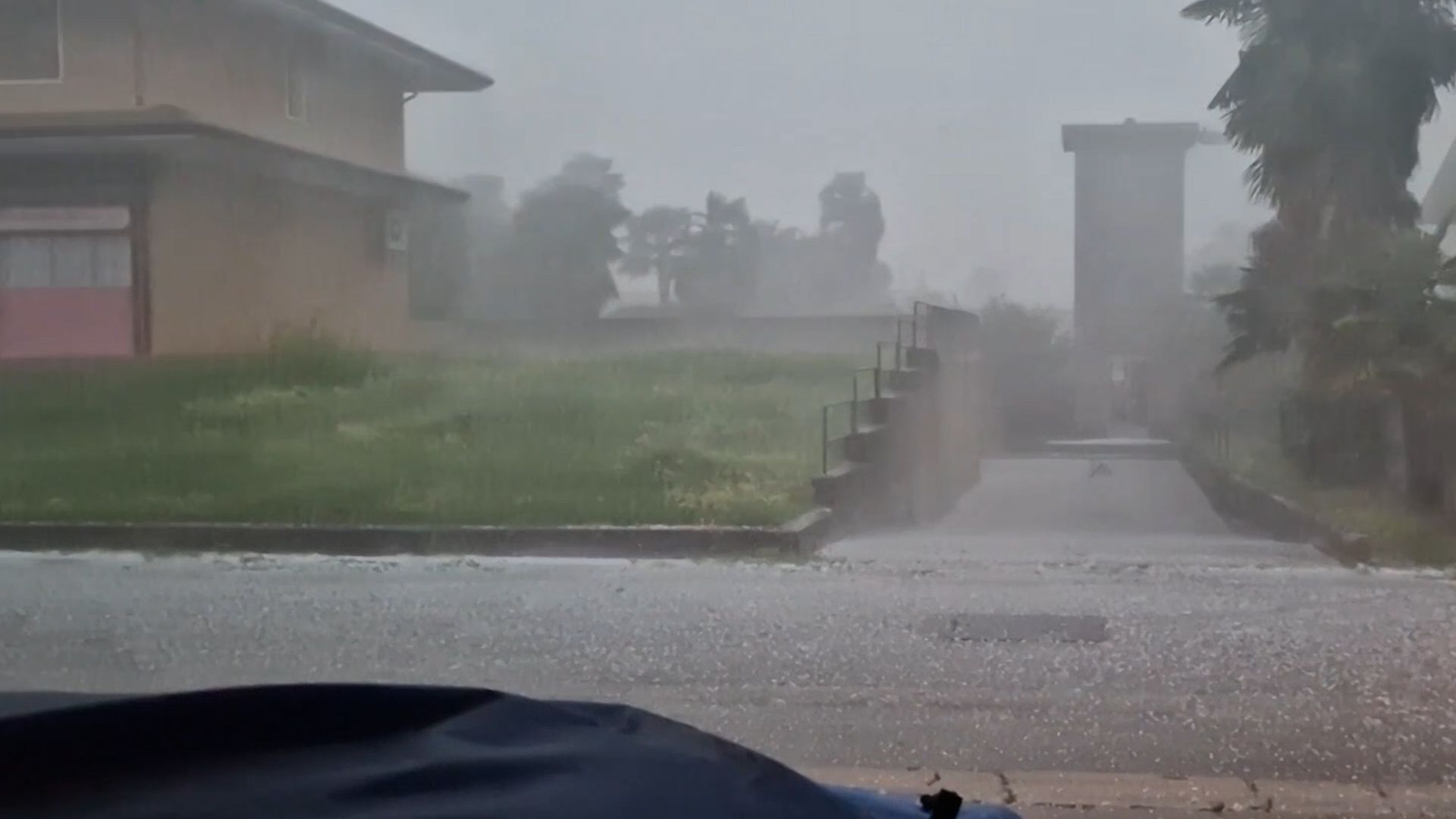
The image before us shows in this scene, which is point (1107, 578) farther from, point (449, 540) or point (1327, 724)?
point (449, 540)

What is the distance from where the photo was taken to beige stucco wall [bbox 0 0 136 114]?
9031mm

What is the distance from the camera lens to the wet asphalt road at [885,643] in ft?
15.8

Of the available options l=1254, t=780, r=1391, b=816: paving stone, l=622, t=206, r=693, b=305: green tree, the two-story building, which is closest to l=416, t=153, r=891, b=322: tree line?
l=622, t=206, r=693, b=305: green tree

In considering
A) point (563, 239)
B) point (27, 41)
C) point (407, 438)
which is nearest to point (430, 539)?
point (407, 438)

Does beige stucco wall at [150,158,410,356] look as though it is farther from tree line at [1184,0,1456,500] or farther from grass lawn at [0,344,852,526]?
tree line at [1184,0,1456,500]

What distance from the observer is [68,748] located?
1.75 meters

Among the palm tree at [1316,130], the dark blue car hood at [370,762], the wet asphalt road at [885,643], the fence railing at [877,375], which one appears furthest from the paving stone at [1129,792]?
the palm tree at [1316,130]

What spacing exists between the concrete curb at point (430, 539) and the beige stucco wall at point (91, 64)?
2.31m

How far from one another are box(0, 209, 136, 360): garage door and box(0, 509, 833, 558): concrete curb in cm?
123

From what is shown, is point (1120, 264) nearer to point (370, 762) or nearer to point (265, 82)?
point (265, 82)

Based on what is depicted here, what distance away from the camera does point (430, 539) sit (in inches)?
326

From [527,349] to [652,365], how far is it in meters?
0.72

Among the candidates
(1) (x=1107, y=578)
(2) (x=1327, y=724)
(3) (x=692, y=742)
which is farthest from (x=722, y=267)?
(3) (x=692, y=742)

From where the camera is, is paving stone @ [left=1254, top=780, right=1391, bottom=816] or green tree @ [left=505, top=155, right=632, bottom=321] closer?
paving stone @ [left=1254, top=780, right=1391, bottom=816]
